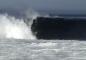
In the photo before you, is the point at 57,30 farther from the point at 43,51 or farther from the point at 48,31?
the point at 43,51

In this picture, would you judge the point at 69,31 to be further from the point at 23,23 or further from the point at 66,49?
the point at 66,49

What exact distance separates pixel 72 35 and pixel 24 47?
19313 mm

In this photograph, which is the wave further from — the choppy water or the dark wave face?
the choppy water

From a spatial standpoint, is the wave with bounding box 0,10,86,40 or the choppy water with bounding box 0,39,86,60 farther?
the wave with bounding box 0,10,86,40

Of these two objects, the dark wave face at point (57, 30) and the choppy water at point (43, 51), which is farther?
the dark wave face at point (57, 30)

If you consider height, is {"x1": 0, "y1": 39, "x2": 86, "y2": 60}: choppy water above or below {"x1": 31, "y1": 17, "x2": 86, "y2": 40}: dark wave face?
above

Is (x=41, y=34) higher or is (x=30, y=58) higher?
(x=30, y=58)

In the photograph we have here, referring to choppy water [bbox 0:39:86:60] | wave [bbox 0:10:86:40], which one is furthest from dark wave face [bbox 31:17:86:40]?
choppy water [bbox 0:39:86:60]

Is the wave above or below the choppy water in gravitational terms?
below

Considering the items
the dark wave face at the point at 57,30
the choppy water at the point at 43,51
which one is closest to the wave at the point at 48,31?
the dark wave face at the point at 57,30

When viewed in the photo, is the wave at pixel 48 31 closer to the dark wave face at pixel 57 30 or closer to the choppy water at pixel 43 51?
the dark wave face at pixel 57 30

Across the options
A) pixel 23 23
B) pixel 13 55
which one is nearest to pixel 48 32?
pixel 23 23

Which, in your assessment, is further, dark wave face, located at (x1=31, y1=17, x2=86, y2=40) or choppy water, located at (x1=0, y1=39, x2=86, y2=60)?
dark wave face, located at (x1=31, y1=17, x2=86, y2=40)

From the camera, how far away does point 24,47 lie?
17.5 metres
